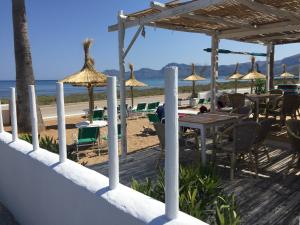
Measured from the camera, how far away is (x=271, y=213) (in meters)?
3.51

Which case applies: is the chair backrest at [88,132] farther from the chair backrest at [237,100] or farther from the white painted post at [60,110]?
the white painted post at [60,110]

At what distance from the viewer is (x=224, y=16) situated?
6074mm

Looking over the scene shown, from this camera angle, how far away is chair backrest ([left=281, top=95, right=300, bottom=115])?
7.12 meters

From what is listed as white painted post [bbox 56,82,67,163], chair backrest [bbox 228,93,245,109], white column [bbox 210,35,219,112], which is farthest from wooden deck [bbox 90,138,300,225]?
chair backrest [bbox 228,93,245,109]

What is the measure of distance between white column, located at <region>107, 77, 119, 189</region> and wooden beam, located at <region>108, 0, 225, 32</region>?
9.05 ft

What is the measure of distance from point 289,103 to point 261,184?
3.42 meters

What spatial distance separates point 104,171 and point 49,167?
214 cm

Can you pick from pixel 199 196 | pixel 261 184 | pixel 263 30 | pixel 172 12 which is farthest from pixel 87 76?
pixel 199 196

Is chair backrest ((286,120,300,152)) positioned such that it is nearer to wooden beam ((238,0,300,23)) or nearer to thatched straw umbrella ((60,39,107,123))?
wooden beam ((238,0,300,23))

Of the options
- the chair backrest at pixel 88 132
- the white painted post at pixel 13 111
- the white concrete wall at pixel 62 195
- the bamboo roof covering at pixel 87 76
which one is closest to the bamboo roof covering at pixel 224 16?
the white painted post at pixel 13 111

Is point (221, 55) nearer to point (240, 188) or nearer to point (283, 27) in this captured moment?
point (283, 27)

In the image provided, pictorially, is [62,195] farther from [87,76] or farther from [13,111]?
[87,76]

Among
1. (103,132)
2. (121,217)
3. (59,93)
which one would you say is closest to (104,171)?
(59,93)

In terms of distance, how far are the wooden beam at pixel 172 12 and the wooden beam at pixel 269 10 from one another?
0.44 meters
